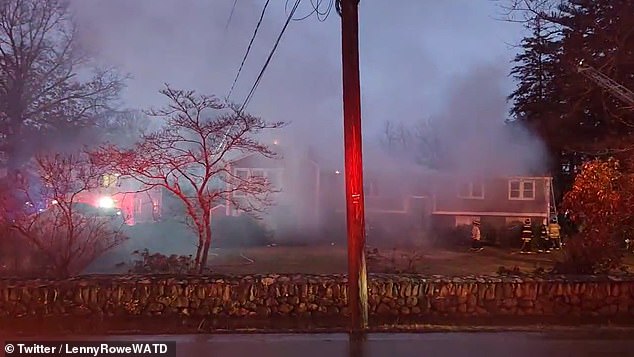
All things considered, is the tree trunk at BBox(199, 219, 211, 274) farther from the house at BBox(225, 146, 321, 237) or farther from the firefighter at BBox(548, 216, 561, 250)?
the firefighter at BBox(548, 216, 561, 250)

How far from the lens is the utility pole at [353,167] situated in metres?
8.40

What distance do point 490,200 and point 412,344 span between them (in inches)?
759

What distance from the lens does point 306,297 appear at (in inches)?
365

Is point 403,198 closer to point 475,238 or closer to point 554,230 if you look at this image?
point 475,238

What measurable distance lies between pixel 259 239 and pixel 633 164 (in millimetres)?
11458

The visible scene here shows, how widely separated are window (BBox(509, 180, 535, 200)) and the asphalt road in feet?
60.2

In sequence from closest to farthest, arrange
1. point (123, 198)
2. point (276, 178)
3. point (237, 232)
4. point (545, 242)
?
point (123, 198), point (237, 232), point (545, 242), point (276, 178)

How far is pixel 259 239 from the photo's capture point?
66.9ft

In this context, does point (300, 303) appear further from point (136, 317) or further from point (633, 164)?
point (633, 164)

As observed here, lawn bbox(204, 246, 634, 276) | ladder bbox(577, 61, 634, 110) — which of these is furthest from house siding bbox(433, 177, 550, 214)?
ladder bbox(577, 61, 634, 110)

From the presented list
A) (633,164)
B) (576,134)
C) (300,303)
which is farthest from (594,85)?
(576,134)

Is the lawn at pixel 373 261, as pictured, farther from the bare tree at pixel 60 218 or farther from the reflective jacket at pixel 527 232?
the bare tree at pixel 60 218

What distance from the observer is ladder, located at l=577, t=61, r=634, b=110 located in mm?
13812

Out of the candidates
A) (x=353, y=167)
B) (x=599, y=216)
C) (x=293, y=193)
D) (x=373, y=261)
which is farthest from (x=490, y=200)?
(x=353, y=167)
